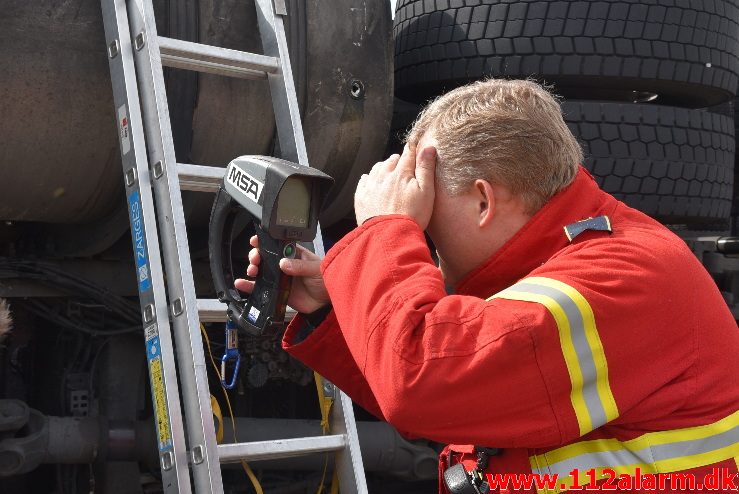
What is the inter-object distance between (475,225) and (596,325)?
12.7 inches

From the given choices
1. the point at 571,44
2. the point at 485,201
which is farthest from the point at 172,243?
the point at 571,44

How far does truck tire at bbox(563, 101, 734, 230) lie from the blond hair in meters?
1.54

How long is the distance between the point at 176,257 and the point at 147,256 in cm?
8

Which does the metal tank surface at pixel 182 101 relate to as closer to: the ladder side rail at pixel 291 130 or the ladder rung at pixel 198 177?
the ladder side rail at pixel 291 130

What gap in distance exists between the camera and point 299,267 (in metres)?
1.90

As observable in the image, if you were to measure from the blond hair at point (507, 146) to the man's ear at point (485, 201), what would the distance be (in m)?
0.01

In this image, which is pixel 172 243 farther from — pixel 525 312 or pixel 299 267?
pixel 525 312

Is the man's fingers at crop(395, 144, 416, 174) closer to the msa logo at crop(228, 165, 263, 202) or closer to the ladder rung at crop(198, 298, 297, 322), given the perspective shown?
the msa logo at crop(228, 165, 263, 202)

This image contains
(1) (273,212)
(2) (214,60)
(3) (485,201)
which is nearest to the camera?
(3) (485,201)

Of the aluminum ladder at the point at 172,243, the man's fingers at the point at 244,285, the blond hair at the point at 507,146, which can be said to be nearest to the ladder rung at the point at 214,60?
the aluminum ladder at the point at 172,243

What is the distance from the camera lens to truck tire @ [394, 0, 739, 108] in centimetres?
327

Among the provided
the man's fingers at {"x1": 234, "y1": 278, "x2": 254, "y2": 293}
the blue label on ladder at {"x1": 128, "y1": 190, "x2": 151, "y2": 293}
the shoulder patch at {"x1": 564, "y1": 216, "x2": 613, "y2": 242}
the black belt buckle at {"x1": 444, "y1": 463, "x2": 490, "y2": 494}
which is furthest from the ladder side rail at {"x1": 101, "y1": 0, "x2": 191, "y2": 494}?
the shoulder patch at {"x1": 564, "y1": 216, "x2": 613, "y2": 242}

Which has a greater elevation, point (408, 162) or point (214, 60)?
point (214, 60)

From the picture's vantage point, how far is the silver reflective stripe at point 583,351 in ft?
4.97
